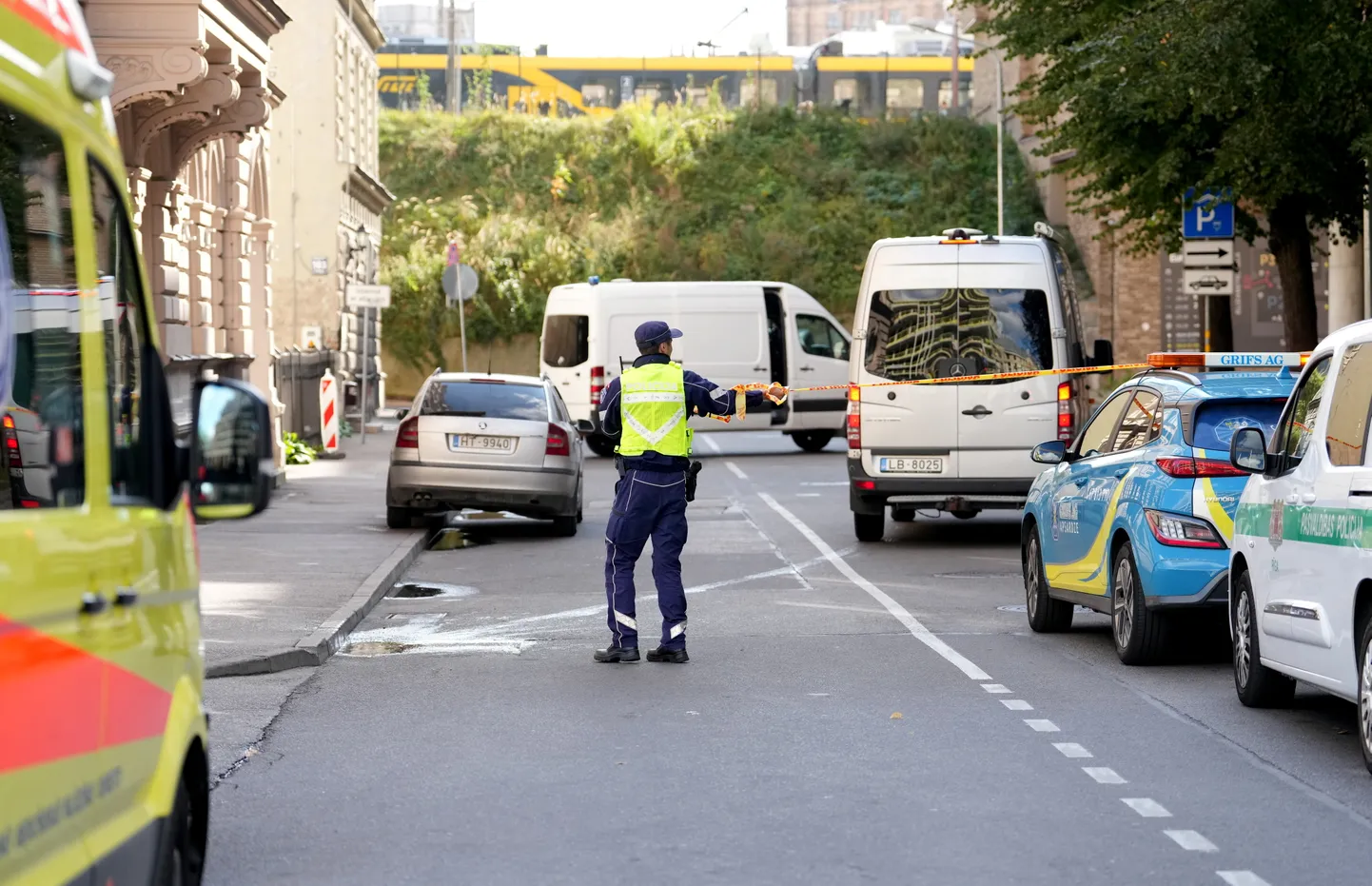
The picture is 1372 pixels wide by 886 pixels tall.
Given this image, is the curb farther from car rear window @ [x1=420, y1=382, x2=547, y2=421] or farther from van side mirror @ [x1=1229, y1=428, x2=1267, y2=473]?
van side mirror @ [x1=1229, y1=428, x2=1267, y2=473]

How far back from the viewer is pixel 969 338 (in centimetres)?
1859

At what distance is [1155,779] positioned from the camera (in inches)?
314

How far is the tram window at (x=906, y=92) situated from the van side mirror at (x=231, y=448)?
6259 cm

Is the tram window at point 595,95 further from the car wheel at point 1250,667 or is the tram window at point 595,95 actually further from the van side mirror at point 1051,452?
the car wheel at point 1250,667

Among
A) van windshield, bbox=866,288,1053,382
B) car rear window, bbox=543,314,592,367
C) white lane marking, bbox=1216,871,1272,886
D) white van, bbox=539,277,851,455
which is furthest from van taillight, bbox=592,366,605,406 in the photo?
white lane marking, bbox=1216,871,1272,886

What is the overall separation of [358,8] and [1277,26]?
3135cm

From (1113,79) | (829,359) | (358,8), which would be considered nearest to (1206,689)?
(1113,79)

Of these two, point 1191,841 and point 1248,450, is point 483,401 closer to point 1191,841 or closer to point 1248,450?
point 1248,450

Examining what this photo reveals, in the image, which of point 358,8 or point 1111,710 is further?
point 358,8

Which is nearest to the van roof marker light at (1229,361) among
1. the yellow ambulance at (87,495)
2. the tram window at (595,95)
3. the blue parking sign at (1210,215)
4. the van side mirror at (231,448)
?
the yellow ambulance at (87,495)

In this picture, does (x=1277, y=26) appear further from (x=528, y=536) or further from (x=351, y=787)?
(x=351, y=787)

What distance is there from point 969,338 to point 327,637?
26.3ft

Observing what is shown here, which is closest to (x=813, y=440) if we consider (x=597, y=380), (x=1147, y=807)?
(x=597, y=380)

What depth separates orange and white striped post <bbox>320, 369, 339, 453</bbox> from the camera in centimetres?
3092
